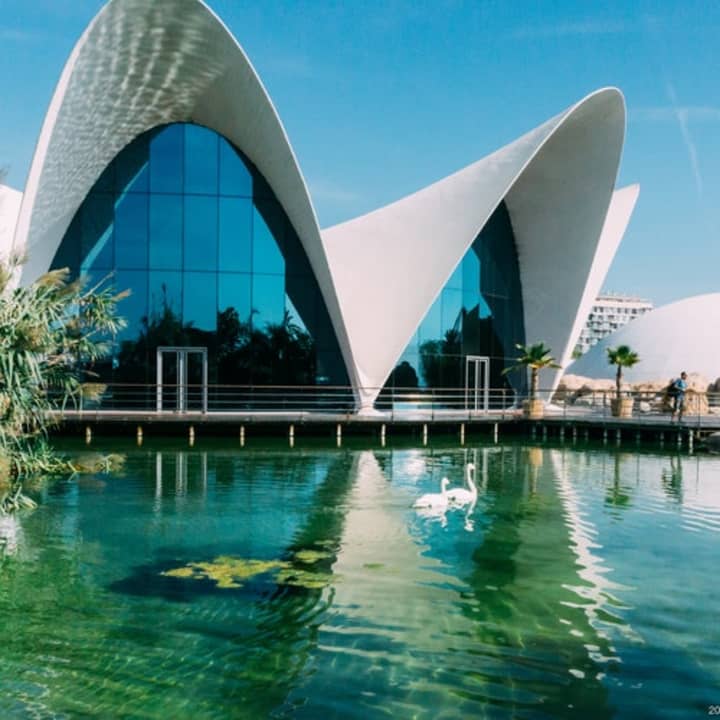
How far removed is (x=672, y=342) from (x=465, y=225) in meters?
22.9

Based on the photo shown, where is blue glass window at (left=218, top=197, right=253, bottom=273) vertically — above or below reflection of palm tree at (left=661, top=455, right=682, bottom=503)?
above

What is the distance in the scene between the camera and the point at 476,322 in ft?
93.9

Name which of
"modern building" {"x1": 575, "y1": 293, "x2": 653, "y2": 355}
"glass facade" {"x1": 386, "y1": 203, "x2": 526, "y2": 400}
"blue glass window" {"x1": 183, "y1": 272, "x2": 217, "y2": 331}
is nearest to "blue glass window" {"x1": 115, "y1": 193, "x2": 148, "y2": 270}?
"blue glass window" {"x1": 183, "y1": 272, "x2": 217, "y2": 331}

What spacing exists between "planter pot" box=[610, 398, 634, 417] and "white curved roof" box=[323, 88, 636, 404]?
15.5 feet

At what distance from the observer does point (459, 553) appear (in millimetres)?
9133

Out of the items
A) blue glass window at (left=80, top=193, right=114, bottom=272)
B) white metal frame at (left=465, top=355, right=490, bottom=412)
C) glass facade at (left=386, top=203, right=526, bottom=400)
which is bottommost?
white metal frame at (left=465, top=355, right=490, bottom=412)

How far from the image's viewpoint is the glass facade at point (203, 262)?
25.0 meters

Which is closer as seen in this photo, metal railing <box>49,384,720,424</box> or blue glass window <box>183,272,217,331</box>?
metal railing <box>49,384,720,424</box>

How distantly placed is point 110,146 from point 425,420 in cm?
1220

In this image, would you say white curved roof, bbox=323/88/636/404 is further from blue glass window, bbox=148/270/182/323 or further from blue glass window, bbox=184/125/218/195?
blue glass window, bbox=148/270/182/323

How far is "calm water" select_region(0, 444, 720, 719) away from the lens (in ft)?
17.7

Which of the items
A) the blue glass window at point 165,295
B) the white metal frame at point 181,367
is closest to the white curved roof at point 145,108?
the blue glass window at point 165,295

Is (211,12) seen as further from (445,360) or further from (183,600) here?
(183,600)

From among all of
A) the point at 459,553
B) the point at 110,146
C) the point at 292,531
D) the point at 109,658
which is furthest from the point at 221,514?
the point at 110,146
